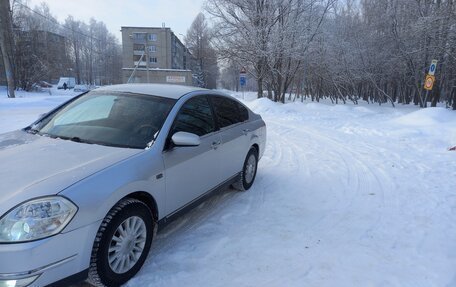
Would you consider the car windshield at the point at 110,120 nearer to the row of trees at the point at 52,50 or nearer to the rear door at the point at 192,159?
the rear door at the point at 192,159

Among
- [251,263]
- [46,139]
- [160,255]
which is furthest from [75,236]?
[251,263]

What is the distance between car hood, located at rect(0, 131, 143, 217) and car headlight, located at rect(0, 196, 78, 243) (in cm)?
6

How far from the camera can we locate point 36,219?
2.34 meters

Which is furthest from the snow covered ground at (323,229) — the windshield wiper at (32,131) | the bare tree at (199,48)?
the bare tree at (199,48)

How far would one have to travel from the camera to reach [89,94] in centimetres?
450

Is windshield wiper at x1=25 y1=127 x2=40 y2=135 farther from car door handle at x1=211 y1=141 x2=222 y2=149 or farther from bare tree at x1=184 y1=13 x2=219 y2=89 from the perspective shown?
bare tree at x1=184 y1=13 x2=219 y2=89

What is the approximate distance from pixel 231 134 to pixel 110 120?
5.65ft

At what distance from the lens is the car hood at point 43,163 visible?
245cm

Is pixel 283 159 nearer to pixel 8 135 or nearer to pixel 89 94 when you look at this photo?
pixel 89 94

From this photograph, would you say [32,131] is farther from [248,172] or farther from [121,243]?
[248,172]

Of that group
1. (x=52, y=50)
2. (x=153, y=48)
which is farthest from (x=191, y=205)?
(x=153, y=48)

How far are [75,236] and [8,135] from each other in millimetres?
2111

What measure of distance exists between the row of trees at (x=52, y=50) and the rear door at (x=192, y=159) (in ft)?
89.7

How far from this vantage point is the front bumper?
225 centimetres
